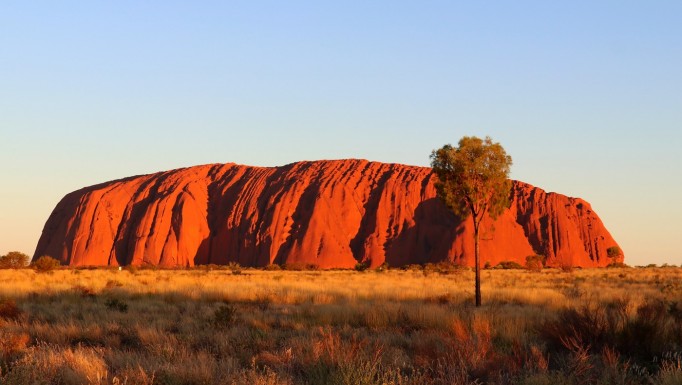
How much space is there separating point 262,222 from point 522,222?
143 ft

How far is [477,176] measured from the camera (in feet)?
71.9

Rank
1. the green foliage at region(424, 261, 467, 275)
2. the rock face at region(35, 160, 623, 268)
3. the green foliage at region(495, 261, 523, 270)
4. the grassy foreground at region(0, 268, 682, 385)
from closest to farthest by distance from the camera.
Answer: the grassy foreground at region(0, 268, 682, 385)
the green foliage at region(424, 261, 467, 275)
the green foliage at region(495, 261, 523, 270)
the rock face at region(35, 160, 623, 268)

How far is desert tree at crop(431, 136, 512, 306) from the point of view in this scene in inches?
857

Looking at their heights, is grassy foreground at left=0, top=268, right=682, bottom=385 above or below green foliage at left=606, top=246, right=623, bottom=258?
above

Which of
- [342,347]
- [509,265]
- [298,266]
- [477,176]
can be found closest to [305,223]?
[298,266]

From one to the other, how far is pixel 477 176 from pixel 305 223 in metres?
69.8

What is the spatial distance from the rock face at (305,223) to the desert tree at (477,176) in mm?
62541

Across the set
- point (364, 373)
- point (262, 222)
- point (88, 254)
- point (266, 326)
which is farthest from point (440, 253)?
point (364, 373)

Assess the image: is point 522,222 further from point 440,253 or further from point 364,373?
point 364,373

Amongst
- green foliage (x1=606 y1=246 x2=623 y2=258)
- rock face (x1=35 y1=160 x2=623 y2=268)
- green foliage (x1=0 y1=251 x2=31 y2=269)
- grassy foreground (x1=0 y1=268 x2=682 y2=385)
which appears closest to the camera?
grassy foreground (x1=0 y1=268 x2=682 y2=385)

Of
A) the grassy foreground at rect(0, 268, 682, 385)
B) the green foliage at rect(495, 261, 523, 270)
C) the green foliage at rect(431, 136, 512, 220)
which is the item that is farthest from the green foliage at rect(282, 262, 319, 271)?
the grassy foreground at rect(0, 268, 682, 385)

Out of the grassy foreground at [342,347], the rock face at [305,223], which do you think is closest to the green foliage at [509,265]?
the rock face at [305,223]

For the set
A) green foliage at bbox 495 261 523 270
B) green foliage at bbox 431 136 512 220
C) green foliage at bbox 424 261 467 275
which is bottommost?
green foliage at bbox 495 261 523 270

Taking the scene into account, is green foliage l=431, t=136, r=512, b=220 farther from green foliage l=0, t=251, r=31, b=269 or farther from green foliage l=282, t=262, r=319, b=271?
green foliage l=0, t=251, r=31, b=269
